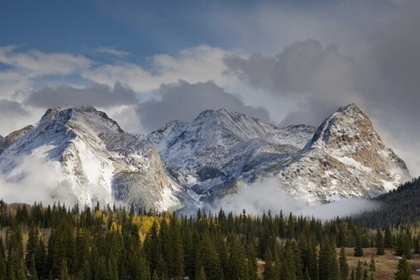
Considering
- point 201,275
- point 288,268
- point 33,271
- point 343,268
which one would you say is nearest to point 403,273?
point 343,268

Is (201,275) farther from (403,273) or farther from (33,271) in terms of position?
(403,273)

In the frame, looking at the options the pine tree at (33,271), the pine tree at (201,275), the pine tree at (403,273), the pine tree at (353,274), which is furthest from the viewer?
the pine tree at (353,274)

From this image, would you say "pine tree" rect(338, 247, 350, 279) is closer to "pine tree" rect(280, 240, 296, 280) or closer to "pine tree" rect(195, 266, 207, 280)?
"pine tree" rect(280, 240, 296, 280)

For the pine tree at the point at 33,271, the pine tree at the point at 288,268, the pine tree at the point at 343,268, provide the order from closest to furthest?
the pine tree at the point at 33,271
the pine tree at the point at 288,268
the pine tree at the point at 343,268

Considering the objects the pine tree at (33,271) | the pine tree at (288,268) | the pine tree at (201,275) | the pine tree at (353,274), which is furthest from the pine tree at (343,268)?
the pine tree at (33,271)

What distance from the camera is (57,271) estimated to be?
193750 mm

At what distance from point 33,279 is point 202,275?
157 feet

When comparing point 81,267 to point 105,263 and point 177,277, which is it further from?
point 177,277

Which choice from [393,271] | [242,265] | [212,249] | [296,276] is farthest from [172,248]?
[393,271]

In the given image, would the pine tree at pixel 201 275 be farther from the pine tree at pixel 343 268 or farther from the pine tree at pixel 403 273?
the pine tree at pixel 403 273

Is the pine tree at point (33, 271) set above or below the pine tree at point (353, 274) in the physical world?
above

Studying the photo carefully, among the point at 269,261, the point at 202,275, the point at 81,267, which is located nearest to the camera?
the point at 202,275

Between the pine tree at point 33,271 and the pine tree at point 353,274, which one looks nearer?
the pine tree at point 33,271

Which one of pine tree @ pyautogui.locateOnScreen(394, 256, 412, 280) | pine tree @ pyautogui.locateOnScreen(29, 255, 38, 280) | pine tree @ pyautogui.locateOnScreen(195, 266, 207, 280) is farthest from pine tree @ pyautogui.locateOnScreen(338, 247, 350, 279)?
pine tree @ pyautogui.locateOnScreen(29, 255, 38, 280)
